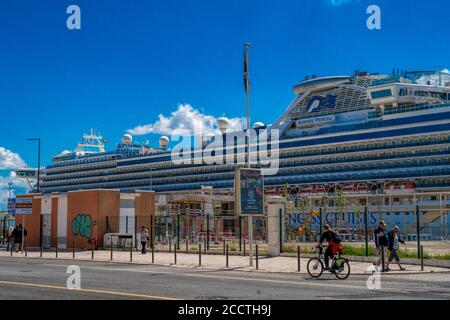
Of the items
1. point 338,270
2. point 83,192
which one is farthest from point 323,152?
point 338,270

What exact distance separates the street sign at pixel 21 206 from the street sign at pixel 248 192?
24.2 meters

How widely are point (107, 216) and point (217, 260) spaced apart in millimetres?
13679

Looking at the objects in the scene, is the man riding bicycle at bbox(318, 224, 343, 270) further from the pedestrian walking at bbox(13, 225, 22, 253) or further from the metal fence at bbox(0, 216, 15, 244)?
the metal fence at bbox(0, 216, 15, 244)

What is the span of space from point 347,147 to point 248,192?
6511 cm

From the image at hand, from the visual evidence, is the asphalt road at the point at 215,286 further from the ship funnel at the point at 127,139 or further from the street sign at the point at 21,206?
the ship funnel at the point at 127,139

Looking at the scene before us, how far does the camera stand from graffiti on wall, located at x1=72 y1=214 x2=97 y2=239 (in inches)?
1546

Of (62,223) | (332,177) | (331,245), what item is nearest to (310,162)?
(332,177)

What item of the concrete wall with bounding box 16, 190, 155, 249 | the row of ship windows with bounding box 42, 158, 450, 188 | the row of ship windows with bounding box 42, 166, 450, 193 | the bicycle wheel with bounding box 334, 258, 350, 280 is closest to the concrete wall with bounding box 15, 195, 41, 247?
the concrete wall with bounding box 16, 190, 155, 249

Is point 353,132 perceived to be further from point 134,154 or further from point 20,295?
point 20,295

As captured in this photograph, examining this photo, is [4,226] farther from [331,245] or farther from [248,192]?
[331,245]

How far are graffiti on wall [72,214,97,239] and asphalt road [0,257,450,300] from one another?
18172 mm

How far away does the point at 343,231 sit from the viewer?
177ft

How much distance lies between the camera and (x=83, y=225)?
3981cm

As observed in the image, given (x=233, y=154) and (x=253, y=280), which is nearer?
(x=253, y=280)
